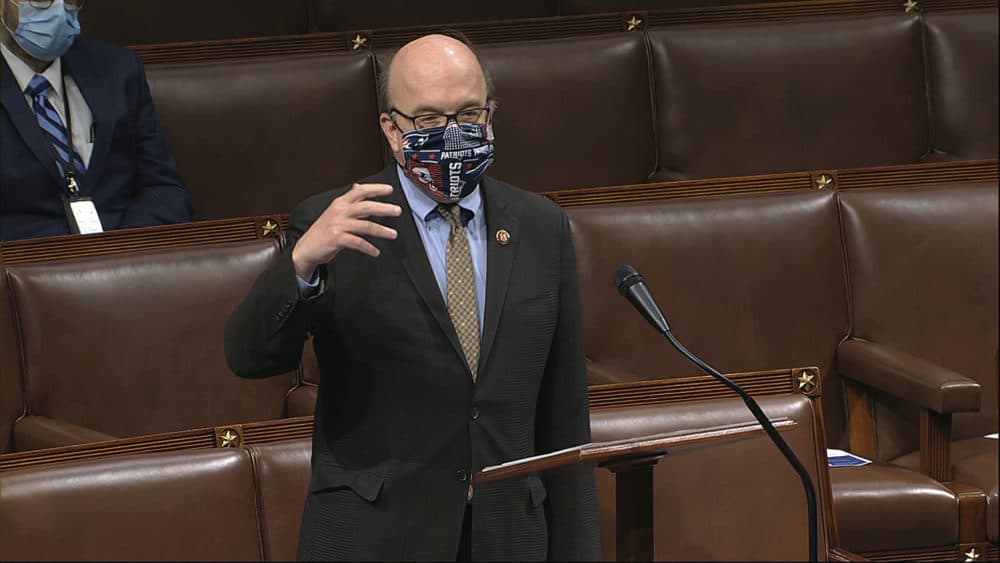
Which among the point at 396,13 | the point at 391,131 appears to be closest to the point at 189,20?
the point at 396,13

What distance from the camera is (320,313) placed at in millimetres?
457

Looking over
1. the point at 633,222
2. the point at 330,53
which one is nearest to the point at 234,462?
the point at 633,222

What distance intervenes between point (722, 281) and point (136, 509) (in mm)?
419

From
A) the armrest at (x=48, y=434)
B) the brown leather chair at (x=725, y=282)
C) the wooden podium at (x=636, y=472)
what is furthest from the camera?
the brown leather chair at (x=725, y=282)

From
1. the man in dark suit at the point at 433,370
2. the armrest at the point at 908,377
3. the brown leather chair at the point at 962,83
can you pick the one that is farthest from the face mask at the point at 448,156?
the brown leather chair at the point at 962,83

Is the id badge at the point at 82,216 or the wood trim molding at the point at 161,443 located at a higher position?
the id badge at the point at 82,216

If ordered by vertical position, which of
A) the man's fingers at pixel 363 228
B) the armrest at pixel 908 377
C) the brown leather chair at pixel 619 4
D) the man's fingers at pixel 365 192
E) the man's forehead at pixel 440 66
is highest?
the brown leather chair at pixel 619 4

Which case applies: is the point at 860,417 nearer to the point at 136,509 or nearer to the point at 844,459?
the point at 844,459

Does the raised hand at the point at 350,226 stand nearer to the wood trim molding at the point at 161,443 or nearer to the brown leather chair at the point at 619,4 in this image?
the wood trim molding at the point at 161,443

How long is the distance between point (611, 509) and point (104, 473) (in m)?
0.17

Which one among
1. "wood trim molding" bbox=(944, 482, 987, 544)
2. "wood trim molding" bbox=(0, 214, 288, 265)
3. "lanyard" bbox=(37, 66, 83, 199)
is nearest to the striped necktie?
"lanyard" bbox=(37, 66, 83, 199)

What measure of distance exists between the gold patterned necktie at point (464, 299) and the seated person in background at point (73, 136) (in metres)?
0.36

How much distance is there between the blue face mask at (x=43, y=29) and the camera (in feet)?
2.56

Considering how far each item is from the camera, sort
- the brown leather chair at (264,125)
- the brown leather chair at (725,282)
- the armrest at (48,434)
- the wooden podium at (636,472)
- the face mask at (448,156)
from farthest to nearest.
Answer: the brown leather chair at (264,125) → the brown leather chair at (725,282) → the armrest at (48,434) → the face mask at (448,156) → the wooden podium at (636,472)
